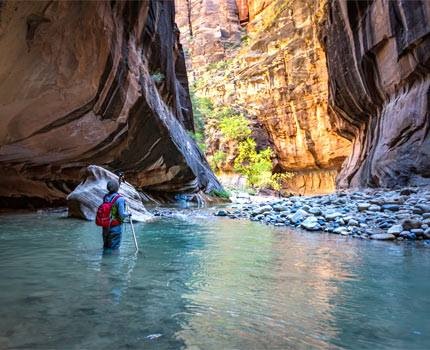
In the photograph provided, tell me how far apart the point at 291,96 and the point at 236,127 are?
691 cm

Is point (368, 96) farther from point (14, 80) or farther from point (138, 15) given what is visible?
point (14, 80)

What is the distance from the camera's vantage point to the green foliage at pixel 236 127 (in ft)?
102

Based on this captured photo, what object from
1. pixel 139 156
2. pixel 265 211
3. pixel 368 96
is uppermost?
pixel 368 96

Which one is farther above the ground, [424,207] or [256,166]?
[256,166]

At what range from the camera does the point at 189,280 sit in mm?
2650

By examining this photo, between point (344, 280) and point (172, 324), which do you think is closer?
point (172, 324)

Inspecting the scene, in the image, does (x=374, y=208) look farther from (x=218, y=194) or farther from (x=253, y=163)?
(x=253, y=163)

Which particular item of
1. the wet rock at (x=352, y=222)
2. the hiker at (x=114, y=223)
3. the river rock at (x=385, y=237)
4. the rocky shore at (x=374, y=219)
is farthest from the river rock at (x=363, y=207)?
the hiker at (x=114, y=223)

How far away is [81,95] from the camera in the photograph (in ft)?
22.4

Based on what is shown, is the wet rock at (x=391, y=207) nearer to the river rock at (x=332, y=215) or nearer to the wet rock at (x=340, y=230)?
the river rock at (x=332, y=215)

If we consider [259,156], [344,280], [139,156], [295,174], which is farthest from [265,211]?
[295,174]

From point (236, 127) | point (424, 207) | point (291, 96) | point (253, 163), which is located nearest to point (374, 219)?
point (424, 207)

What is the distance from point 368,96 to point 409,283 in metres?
13.8

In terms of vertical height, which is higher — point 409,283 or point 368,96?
point 368,96
